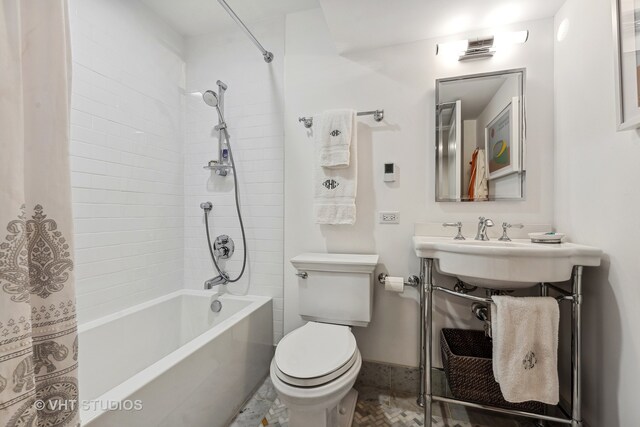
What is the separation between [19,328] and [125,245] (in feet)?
3.97

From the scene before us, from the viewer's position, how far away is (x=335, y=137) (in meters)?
1.57

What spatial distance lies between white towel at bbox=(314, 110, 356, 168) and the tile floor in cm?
135

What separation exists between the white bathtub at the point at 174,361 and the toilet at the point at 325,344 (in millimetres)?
318

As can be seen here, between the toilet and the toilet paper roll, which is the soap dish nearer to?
the toilet paper roll

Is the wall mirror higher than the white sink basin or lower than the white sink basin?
higher

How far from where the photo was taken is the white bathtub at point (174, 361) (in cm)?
89

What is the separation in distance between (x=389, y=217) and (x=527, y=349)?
85 centimetres

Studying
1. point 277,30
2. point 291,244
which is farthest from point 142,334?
point 277,30

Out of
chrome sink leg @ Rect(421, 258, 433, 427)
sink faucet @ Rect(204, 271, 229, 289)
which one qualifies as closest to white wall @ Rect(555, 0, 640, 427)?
chrome sink leg @ Rect(421, 258, 433, 427)

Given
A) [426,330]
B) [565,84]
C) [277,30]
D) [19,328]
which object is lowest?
[426,330]

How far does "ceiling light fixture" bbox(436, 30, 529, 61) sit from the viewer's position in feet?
4.54

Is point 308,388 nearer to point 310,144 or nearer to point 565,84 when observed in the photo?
point 310,144

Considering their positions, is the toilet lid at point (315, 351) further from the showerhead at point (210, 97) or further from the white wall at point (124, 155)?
the showerhead at point (210, 97)

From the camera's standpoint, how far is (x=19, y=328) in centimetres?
50
